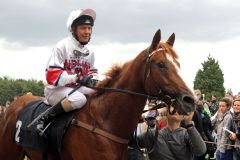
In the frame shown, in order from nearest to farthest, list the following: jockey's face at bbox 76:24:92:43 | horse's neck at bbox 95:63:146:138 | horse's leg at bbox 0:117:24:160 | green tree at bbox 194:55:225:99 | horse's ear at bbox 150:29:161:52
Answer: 1. horse's ear at bbox 150:29:161:52
2. horse's neck at bbox 95:63:146:138
3. jockey's face at bbox 76:24:92:43
4. horse's leg at bbox 0:117:24:160
5. green tree at bbox 194:55:225:99

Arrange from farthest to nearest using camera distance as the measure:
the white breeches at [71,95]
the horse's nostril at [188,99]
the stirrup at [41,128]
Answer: the stirrup at [41,128] → the white breeches at [71,95] → the horse's nostril at [188,99]

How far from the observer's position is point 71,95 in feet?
18.9

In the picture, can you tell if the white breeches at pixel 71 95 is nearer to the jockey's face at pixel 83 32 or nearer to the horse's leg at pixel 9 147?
the jockey's face at pixel 83 32

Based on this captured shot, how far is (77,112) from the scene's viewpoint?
5.82 metres

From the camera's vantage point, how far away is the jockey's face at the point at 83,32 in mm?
6074

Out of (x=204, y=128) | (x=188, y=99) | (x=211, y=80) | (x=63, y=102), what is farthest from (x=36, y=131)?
(x=211, y=80)

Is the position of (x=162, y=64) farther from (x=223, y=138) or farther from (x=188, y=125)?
(x=223, y=138)

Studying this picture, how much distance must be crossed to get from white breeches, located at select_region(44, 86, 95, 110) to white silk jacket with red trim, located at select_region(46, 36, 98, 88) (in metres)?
0.10

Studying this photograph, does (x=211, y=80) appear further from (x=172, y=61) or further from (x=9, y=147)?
(x=172, y=61)

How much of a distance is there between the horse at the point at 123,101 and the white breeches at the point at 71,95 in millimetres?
93

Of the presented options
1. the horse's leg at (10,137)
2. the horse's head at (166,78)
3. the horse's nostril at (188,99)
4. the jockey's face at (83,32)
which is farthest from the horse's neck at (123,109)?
the horse's leg at (10,137)

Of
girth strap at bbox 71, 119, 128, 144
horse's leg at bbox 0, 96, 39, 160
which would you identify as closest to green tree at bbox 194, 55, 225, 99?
horse's leg at bbox 0, 96, 39, 160

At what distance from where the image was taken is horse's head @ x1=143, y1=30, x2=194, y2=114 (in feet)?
15.5

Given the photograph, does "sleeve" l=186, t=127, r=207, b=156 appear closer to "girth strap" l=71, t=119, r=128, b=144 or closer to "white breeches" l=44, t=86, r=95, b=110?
"girth strap" l=71, t=119, r=128, b=144
